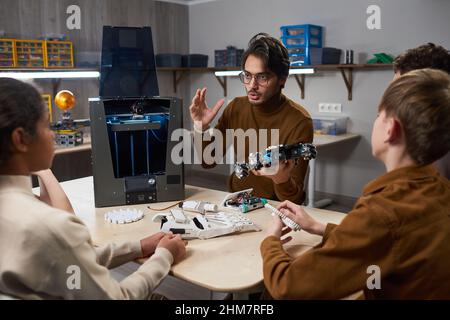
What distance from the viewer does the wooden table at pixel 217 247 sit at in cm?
113

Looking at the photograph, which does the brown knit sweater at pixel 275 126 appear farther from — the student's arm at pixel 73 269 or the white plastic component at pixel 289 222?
the student's arm at pixel 73 269

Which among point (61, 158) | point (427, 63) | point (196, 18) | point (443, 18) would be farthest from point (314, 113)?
point (427, 63)

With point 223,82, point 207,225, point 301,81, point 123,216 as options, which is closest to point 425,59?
point 207,225

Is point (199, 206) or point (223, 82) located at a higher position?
point (223, 82)

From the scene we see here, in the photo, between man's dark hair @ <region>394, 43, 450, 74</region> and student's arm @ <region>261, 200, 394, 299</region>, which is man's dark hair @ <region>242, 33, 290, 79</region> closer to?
man's dark hair @ <region>394, 43, 450, 74</region>

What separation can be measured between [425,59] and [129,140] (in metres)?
1.17

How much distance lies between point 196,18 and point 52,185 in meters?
4.20

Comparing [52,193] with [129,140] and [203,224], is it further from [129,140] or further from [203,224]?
[203,224]

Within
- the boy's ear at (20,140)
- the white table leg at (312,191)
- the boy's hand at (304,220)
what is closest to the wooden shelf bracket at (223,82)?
the white table leg at (312,191)

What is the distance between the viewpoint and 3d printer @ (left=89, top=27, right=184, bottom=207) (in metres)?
1.70

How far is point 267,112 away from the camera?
201 cm

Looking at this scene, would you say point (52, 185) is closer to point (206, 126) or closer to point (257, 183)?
point (206, 126)

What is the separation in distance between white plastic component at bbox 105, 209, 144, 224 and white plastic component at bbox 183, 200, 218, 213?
6.8 inches

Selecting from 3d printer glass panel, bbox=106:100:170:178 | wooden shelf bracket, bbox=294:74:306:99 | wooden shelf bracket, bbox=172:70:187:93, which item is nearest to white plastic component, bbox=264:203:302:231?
3d printer glass panel, bbox=106:100:170:178
